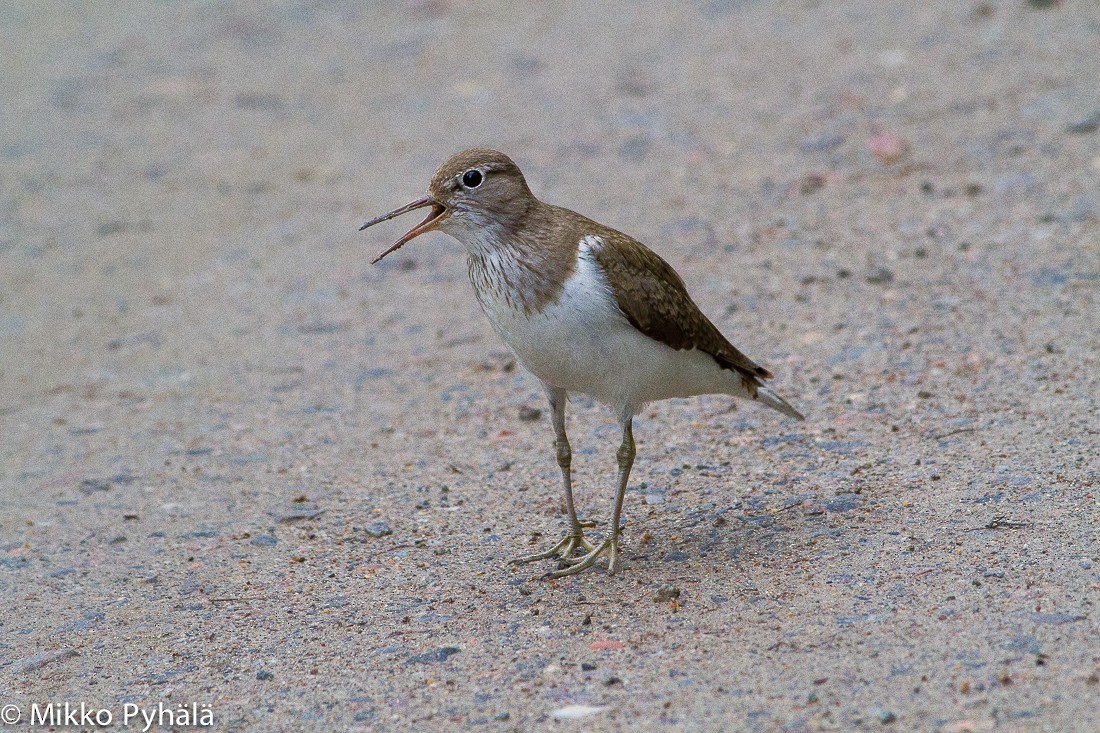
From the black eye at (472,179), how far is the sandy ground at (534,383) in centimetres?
156

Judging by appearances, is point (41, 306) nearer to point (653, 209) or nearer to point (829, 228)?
point (653, 209)

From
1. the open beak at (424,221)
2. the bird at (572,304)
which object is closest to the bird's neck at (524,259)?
the bird at (572,304)

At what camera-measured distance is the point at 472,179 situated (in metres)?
5.29

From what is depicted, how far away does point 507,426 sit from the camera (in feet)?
22.2

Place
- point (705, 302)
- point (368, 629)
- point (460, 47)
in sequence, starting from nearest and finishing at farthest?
point (368, 629)
point (705, 302)
point (460, 47)

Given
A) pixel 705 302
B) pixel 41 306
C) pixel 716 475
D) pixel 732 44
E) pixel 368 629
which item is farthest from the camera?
pixel 732 44

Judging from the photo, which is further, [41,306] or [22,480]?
[41,306]

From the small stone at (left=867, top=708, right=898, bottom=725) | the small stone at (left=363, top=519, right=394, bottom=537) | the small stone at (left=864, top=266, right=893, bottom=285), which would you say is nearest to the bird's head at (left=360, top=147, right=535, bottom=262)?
the small stone at (left=363, top=519, right=394, bottom=537)

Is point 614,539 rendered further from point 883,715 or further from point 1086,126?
point 1086,126

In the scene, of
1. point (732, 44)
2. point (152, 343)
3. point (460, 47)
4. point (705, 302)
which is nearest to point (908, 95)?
point (732, 44)

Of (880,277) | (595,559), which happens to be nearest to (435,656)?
(595,559)

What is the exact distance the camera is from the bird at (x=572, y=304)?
5.05 meters

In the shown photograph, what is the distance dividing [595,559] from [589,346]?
0.92 metres

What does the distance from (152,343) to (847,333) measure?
426 cm
